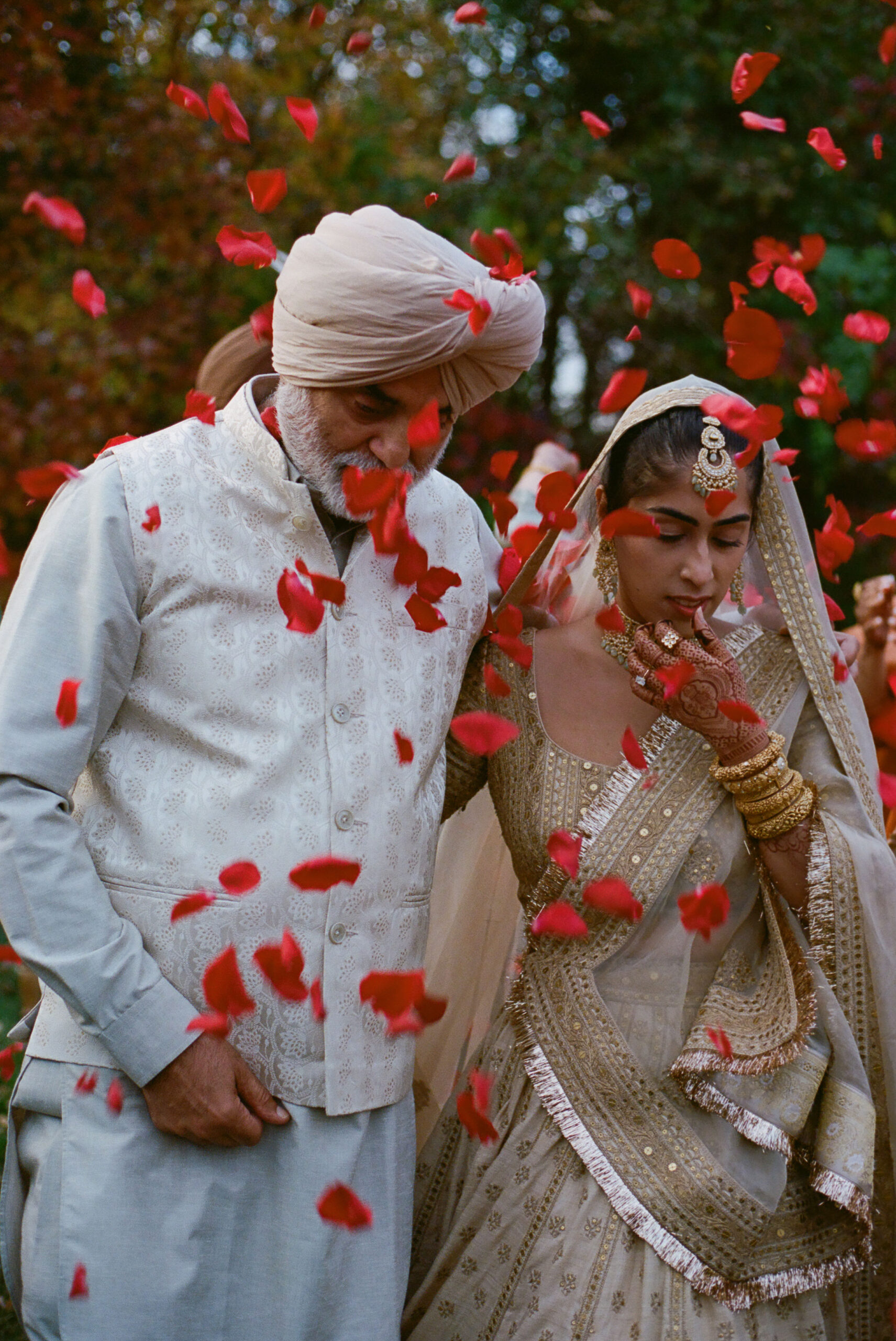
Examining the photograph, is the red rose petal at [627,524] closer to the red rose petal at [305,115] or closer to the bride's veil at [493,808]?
the bride's veil at [493,808]

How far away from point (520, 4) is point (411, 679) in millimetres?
6901

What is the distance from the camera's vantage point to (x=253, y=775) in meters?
2.25

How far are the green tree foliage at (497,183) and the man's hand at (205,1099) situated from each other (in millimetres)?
5711

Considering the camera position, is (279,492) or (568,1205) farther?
(568,1205)

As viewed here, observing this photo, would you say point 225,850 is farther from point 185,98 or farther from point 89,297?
point 89,297

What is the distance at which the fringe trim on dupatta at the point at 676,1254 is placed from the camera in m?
2.47

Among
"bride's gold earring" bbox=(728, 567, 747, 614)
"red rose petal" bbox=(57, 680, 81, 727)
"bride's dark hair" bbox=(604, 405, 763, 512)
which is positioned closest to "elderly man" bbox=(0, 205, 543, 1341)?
"red rose petal" bbox=(57, 680, 81, 727)

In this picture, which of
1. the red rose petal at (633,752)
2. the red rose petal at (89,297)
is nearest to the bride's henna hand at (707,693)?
the red rose petal at (633,752)

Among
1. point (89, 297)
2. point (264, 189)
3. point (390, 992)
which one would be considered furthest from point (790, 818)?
point (89, 297)

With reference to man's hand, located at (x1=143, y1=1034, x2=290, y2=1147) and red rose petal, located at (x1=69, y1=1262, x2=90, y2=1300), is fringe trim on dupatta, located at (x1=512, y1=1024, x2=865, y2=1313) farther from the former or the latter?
red rose petal, located at (x1=69, y1=1262, x2=90, y2=1300)

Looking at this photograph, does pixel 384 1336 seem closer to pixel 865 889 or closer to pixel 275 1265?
pixel 275 1265

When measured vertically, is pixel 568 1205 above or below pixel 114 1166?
below

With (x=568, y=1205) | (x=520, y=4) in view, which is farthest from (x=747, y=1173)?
(x=520, y=4)

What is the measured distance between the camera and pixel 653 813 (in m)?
2.67
